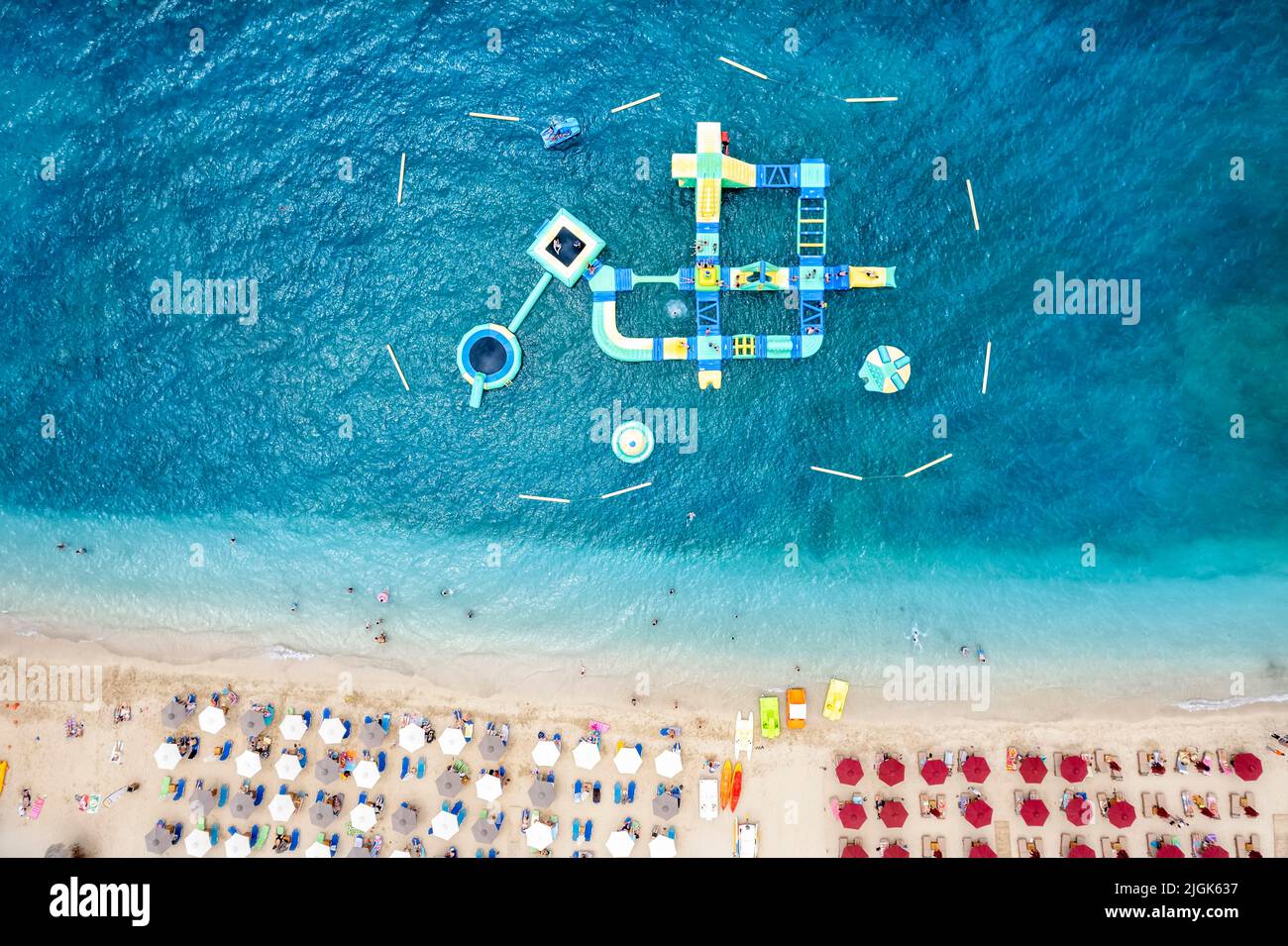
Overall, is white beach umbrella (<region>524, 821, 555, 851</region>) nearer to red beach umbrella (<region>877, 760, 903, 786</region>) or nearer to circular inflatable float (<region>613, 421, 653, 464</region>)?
red beach umbrella (<region>877, 760, 903, 786</region>)

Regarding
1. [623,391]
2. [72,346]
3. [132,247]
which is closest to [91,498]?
[72,346]

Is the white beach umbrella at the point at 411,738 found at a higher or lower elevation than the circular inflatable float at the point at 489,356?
lower

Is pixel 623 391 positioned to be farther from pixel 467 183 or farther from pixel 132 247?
pixel 132 247

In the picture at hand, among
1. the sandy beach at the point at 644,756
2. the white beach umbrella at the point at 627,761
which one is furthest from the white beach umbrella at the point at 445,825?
the white beach umbrella at the point at 627,761

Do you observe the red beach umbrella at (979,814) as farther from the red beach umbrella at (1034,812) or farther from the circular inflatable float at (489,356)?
the circular inflatable float at (489,356)

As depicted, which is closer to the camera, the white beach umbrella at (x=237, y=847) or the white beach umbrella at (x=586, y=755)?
the white beach umbrella at (x=237, y=847)

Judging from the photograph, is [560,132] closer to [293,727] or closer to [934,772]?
[293,727]
